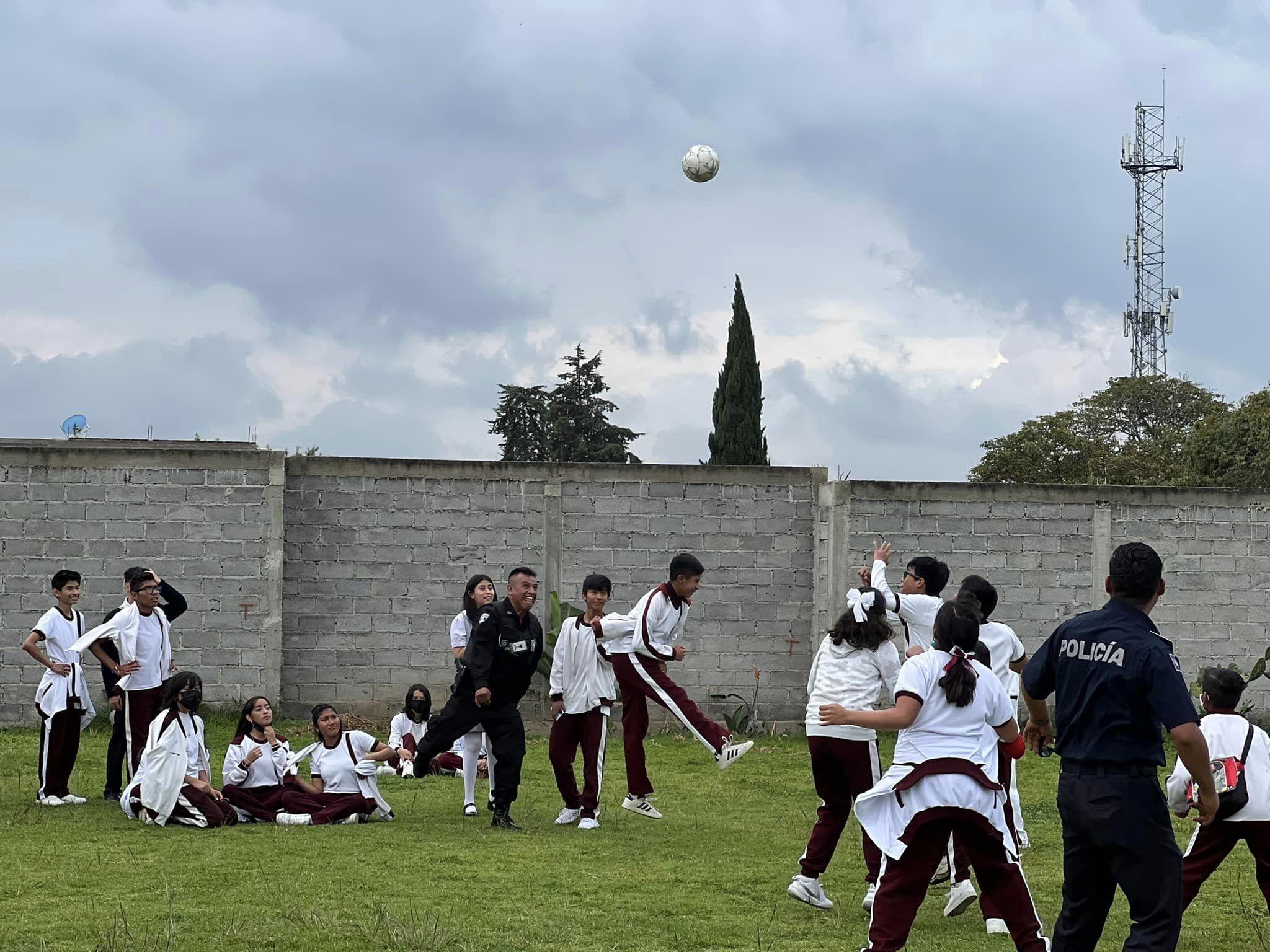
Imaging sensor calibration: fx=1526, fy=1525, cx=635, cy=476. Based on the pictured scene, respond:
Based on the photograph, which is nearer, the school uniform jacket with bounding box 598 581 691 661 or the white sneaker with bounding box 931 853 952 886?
the white sneaker with bounding box 931 853 952 886

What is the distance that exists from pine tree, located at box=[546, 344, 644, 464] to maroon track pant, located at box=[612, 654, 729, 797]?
134 feet

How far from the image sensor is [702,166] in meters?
17.7

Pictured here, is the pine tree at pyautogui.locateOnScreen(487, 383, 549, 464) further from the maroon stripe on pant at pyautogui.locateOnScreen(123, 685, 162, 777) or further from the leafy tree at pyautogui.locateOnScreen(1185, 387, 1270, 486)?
the maroon stripe on pant at pyautogui.locateOnScreen(123, 685, 162, 777)

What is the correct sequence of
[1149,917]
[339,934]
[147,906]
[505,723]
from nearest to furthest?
[1149,917] < [339,934] < [147,906] < [505,723]

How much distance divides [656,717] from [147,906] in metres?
9.01

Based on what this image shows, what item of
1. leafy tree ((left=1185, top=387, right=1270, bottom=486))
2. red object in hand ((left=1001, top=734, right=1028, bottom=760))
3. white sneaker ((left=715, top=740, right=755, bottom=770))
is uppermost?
leafy tree ((left=1185, top=387, right=1270, bottom=486))

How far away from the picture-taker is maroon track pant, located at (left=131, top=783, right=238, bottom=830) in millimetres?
10406

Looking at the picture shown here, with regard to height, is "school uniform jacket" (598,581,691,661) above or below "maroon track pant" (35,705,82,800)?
above

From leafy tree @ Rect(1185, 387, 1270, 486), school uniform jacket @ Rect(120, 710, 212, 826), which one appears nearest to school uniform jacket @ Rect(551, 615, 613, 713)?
school uniform jacket @ Rect(120, 710, 212, 826)

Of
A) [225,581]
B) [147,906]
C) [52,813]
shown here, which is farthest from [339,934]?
[225,581]

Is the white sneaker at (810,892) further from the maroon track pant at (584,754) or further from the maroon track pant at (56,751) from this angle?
the maroon track pant at (56,751)

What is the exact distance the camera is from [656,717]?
16.2 meters

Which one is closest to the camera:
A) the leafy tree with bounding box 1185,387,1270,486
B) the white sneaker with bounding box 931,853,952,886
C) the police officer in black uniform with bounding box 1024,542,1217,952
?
the police officer in black uniform with bounding box 1024,542,1217,952

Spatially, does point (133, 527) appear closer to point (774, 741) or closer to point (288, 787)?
point (288, 787)
